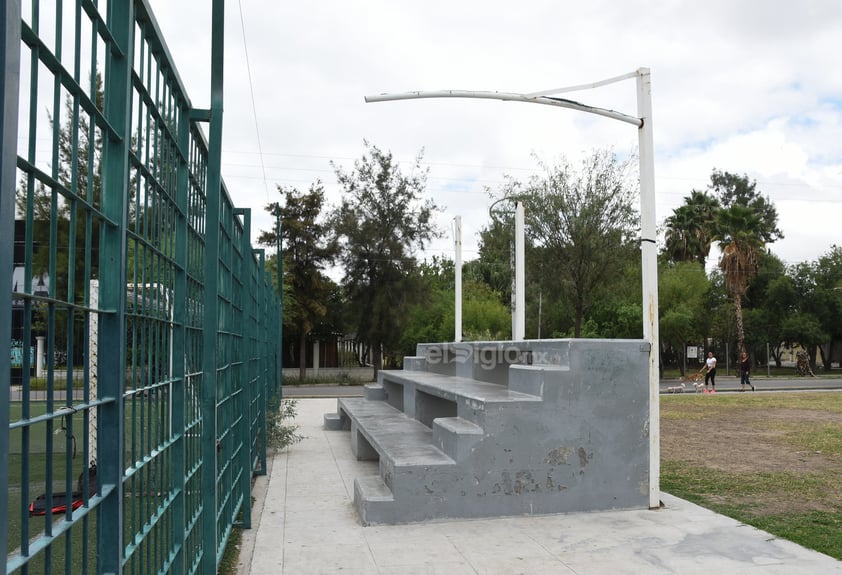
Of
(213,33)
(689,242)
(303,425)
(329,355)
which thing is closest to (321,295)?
(329,355)

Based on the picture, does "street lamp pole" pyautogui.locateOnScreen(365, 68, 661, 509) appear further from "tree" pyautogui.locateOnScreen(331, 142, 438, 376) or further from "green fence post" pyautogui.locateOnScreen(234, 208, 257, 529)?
"tree" pyautogui.locateOnScreen(331, 142, 438, 376)

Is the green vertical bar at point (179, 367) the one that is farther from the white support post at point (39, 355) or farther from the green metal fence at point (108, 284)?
the white support post at point (39, 355)

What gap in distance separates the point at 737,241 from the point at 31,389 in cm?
4222

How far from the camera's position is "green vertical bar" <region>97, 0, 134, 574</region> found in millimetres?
2244

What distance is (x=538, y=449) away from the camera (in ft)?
23.9

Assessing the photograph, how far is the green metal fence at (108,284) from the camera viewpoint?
1572mm

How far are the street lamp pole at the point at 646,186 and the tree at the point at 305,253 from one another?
2898 cm

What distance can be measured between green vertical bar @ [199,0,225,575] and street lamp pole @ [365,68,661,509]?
4.19 meters

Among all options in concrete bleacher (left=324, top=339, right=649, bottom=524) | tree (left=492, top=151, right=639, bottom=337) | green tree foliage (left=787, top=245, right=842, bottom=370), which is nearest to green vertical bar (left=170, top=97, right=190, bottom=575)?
concrete bleacher (left=324, top=339, right=649, bottom=524)

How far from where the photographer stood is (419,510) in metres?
6.89

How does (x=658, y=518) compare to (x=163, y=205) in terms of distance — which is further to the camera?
(x=658, y=518)

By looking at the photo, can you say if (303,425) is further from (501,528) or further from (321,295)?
(321,295)

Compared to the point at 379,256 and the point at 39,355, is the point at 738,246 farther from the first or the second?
the point at 39,355

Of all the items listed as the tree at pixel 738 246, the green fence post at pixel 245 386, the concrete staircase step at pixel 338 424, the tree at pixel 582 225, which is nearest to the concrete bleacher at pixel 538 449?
the green fence post at pixel 245 386
